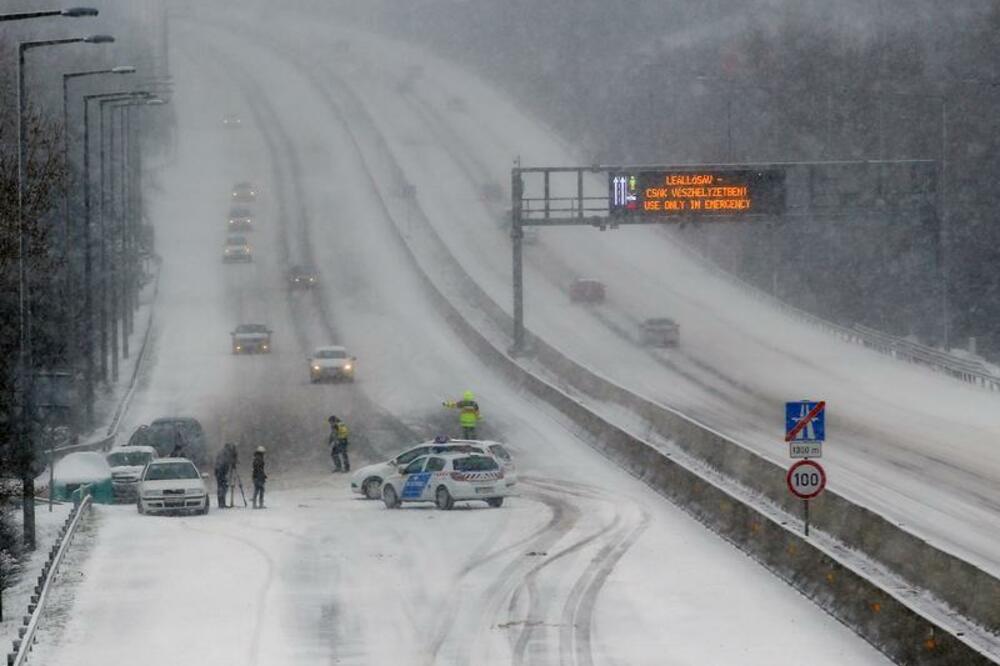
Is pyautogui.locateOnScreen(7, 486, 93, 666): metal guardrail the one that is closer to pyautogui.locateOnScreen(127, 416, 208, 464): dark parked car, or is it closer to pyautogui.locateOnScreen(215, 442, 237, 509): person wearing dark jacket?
pyautogui.locateOnScreen(215, 442, 237, 509): person wearing dark jacket

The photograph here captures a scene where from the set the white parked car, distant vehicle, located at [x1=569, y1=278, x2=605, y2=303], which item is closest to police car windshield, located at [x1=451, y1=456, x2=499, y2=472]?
the white parked car

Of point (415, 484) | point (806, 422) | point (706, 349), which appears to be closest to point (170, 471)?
point (415, 484)

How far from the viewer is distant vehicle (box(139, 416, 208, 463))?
1928 inches

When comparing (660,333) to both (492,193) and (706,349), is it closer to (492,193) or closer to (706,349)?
(706,349)

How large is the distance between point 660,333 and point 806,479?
4689cm

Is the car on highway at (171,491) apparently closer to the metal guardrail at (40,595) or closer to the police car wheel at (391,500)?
the metal guardrail at (40,595)

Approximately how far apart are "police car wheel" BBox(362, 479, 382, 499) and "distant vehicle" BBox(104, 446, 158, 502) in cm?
538

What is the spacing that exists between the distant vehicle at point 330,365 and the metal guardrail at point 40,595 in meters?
28.5

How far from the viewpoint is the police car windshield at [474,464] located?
38.1 meters

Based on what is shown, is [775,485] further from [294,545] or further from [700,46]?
[700,46]

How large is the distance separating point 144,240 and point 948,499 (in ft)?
225

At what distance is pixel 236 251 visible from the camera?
9781 centimetres

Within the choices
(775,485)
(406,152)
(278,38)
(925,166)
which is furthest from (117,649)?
(278,38)

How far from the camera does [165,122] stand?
447 feet
